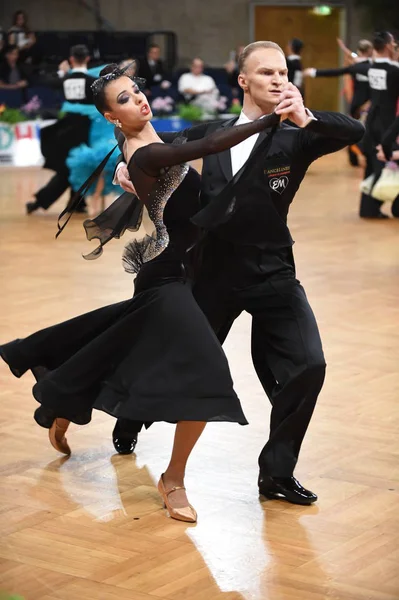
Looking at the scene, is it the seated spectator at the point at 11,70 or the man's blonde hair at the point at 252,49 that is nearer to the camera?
the man's blonde hair at the point at 252,49

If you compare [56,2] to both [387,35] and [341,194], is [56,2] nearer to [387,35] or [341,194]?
[341,194]

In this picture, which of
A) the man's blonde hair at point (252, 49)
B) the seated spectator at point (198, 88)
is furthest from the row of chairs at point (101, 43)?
the man's blonde hair at point (252, 49)

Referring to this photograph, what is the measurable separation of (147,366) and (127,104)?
84 cm

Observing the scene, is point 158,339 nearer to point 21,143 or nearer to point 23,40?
point 21,143

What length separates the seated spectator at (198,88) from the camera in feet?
56.2

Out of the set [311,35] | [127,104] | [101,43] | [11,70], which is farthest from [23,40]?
[127,104]

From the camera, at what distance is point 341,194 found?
12.6 metres

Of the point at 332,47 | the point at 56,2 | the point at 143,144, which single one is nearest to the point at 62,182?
the point at 143,144

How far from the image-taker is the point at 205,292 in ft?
12.3

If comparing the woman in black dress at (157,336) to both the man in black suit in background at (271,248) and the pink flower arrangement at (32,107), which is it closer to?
the man in black suit in background at (271,248)

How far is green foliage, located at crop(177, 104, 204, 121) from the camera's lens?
610 inches

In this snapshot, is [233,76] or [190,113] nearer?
[190,113]

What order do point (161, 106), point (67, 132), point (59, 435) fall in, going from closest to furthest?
point (59, 435) < point (67, 132) < point (161, 106)

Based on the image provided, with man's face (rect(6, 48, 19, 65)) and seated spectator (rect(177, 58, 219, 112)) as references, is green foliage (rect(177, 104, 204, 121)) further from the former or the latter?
man's face (rect(6, 48, 19, 65))
